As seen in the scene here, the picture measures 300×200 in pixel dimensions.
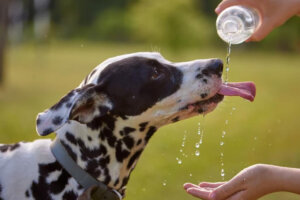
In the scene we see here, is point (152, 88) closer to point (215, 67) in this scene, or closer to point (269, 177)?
point (215, 67)

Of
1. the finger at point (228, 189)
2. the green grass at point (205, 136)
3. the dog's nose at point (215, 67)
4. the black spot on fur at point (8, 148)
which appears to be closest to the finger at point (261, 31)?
the dog's nose at point (215, 67)

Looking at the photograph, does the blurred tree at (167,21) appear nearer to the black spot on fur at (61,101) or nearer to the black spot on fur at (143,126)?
the black spot on fur at (143,126)

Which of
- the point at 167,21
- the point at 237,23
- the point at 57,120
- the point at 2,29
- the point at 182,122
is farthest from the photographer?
the point at 167,21

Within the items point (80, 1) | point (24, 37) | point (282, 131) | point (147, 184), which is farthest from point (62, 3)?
point (147, 184)

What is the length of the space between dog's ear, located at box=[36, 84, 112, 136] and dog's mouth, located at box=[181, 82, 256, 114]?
1.75 ft

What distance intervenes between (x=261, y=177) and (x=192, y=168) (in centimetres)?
365

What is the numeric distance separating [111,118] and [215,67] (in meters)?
0.75

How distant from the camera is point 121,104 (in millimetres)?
4445

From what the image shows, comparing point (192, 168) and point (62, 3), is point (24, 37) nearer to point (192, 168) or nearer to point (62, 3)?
point (62, 3)

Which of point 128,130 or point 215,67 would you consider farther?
point 215,67

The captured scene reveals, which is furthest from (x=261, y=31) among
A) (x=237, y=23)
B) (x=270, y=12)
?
(x=237, y=23)

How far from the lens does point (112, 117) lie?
4.41m

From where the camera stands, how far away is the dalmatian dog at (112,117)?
427 centimetres

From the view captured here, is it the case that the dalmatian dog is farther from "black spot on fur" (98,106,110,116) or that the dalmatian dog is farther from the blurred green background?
the blurred green background
